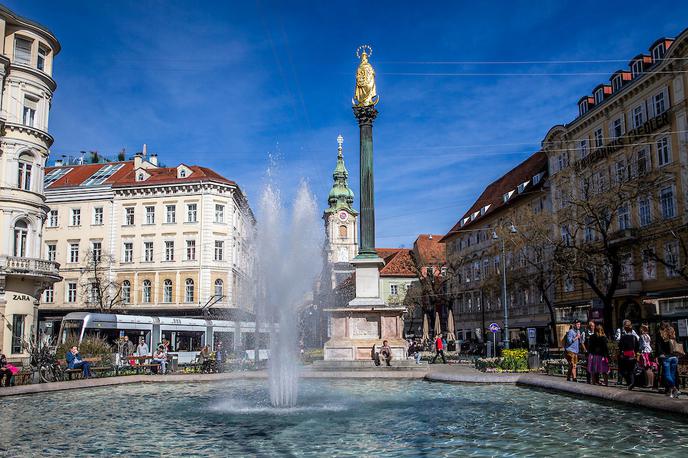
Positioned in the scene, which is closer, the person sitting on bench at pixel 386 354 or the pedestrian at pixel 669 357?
the pedestrian at pixel 669 357

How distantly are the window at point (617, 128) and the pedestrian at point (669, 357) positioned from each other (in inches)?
1250

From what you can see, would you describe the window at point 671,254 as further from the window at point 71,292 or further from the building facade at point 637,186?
the window at point 71,292

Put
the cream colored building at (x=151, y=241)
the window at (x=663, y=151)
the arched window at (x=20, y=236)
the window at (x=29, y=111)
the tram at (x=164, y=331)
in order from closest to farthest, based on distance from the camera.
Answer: the tram at (x=164, y=331) → the arched window at (x=20, y=236) → the window at (x=29, y=111) → the window at (x=663, y=151) → the cream colored building at (x=151, y=241)

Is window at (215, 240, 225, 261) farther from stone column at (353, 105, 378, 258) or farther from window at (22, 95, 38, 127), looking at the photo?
stone column at (353, 105, 378, 258)

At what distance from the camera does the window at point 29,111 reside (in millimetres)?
35875

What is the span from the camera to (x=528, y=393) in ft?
52.6

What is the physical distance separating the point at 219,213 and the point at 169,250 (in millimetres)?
5628

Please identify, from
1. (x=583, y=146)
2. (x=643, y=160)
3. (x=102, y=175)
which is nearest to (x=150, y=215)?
(x=102, y=175)

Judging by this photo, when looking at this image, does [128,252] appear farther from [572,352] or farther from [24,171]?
[572,352]

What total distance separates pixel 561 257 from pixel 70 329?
26916 mm

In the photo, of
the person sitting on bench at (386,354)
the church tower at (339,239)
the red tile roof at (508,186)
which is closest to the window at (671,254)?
the red tile roof at (508,186)

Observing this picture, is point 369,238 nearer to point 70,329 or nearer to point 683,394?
point 683,394

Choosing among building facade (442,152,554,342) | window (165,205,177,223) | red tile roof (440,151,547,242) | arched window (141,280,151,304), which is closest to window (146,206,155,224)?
window (165,205,177,223)

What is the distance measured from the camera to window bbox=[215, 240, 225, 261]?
56.7 meters
